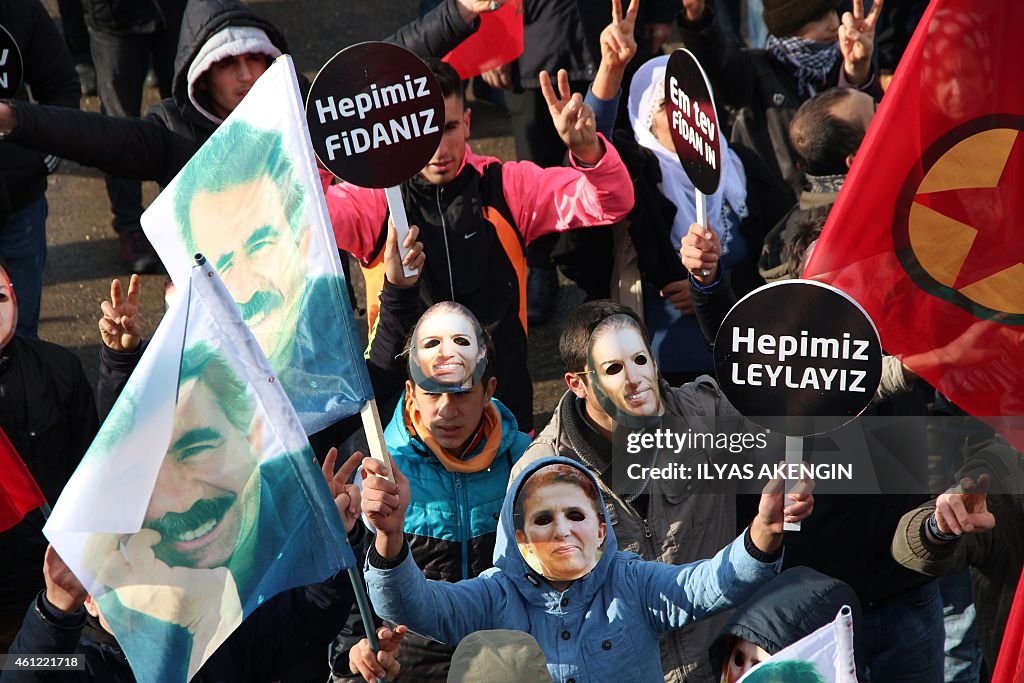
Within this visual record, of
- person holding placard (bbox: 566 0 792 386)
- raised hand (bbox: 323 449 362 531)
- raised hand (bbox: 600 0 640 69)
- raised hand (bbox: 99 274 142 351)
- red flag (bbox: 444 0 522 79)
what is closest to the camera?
raised hand (bbox: 323 449 362 531)

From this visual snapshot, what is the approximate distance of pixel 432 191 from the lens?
181 inches

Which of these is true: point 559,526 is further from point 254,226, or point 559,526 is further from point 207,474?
point 254,226

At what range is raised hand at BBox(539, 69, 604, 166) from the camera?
4254mm

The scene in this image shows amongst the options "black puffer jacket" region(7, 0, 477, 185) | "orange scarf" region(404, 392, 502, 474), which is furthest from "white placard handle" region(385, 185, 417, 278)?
"black puffer jacket" region(7, 0, 477, 185)

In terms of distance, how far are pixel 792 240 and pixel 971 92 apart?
3.04 feet

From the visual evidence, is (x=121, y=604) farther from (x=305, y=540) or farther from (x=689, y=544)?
(x=689, y=544)

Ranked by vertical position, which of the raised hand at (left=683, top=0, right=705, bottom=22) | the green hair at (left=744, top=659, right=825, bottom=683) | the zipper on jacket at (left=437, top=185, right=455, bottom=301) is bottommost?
the green hair at (left=744, top=659, right=825, bottom=683)

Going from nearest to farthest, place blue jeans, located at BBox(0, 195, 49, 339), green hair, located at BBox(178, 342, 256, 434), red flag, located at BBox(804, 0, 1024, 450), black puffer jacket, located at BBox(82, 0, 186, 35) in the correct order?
green hair, located at BBox(178, 342, 256, 434), red flag, located at BBox(804, 0, 1024, 450), blue jeans, located at BBox(0, 195, 49, 339), black puffer jacket, located at BBox(82, 0, 186, 35)

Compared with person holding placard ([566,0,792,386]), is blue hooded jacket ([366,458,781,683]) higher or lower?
lower

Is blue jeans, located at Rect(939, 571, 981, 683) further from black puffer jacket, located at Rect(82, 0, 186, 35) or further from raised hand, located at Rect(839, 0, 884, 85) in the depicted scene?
black puffer jacket, located at Rect(82, 0, 186, 35)

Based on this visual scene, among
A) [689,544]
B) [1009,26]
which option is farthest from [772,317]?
[1009,26]

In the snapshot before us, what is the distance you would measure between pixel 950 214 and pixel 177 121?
2459 mm

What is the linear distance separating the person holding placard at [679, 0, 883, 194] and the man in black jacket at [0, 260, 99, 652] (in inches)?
99.0

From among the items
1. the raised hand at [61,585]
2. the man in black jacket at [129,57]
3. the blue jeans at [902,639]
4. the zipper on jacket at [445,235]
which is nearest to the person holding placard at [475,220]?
the zipper on jacket at [445,235]
